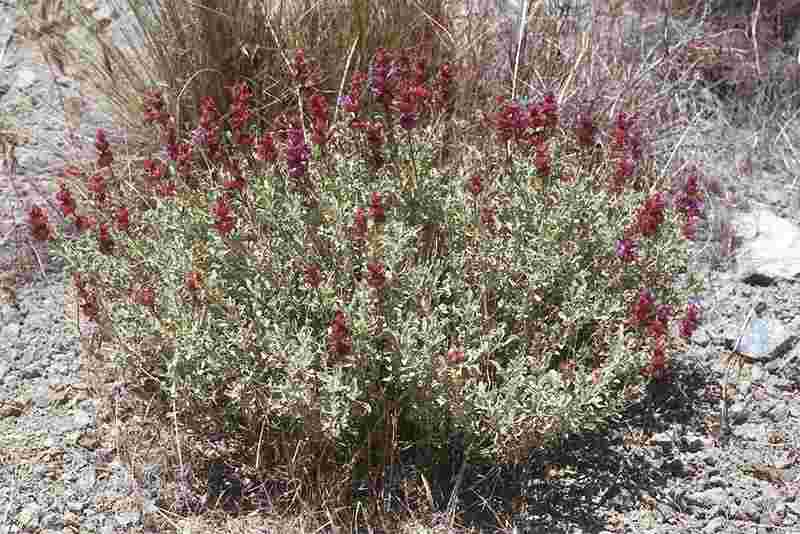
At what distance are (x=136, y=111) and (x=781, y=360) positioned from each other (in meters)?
3.05

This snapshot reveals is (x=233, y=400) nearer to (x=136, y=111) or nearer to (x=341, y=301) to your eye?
(x=341, y=301)

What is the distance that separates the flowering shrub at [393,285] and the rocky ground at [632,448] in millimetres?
189

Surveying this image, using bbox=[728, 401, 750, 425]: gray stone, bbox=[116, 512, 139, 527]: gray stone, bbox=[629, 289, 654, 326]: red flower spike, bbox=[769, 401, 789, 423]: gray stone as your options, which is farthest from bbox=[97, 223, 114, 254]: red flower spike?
bbox=[769, 401, 789, 423]: gray stone

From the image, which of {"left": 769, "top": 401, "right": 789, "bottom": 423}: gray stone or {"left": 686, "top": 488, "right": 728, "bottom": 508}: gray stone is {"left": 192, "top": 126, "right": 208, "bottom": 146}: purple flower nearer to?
{"left": 686, "top": 488, "right": 728, "bottom": 508}: gray stone

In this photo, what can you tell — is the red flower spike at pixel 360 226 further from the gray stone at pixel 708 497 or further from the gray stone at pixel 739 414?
the gray stone at pixel 739 414

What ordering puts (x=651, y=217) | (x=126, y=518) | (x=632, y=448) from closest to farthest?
(x=651, y=217) → (x=126, y=518) → (x=632, y=448)

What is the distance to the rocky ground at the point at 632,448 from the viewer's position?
274 cm

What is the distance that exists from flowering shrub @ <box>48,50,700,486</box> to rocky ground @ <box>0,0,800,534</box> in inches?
7.5

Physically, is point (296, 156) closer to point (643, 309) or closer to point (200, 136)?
point (200, 136)

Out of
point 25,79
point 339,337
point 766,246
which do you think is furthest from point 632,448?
point 25,79

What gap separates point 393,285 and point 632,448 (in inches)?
39.7

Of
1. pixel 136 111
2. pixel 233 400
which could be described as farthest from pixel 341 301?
pixel 136 111

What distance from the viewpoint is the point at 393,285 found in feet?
8.75

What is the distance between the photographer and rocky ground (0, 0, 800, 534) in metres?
2.74
